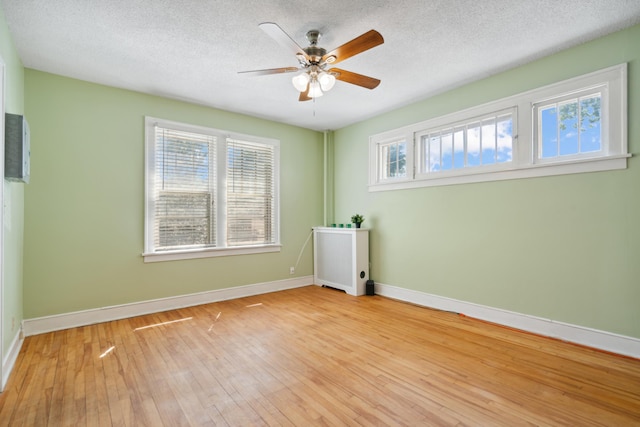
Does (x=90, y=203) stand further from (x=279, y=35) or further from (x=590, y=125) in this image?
(x=590, y=125)

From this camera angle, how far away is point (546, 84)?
3.07 m

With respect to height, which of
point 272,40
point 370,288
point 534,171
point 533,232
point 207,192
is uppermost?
point 272,40

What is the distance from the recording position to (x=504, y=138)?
3.44 metres

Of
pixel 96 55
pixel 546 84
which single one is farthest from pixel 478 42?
pixel 96 55

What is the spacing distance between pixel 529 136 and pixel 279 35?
108 inches

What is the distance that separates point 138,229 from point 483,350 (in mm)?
4074

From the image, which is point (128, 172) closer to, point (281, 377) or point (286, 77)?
point (286, 77)

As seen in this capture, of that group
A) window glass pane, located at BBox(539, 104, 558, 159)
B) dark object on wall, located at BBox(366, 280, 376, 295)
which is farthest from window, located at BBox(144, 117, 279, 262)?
window glass pane, located at BBox(539, 104, 558, 159)

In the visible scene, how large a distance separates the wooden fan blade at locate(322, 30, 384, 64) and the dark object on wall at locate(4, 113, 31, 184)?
2.46 meters

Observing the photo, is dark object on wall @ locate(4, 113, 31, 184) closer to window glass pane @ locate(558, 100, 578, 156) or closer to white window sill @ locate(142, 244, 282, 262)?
white window sill @ locate(142, 244, 282, 262)

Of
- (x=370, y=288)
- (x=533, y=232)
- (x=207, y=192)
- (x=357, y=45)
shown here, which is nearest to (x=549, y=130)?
(x=533, y=232)

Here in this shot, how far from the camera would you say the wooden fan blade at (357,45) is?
2.13 m

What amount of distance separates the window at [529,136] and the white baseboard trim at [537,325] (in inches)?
58.6

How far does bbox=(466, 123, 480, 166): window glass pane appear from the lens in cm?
369
